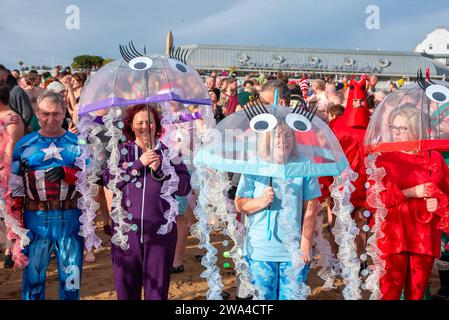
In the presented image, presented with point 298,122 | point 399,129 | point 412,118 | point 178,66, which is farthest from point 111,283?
point 412,118

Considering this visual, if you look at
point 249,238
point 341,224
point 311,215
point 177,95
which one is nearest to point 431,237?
point 341,224

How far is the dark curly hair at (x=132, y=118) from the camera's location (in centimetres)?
296

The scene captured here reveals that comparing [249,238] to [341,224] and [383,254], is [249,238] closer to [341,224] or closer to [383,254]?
[341,224]

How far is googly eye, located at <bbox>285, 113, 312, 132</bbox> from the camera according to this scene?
2551 millimetres

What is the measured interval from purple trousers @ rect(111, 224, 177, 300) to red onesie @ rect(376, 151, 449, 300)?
1467 millimetres

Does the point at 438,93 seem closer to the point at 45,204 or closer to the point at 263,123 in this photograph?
the point at 263,123

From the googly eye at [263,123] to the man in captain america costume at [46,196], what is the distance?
4.33ft

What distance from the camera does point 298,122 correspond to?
Answer: 257 centimetres

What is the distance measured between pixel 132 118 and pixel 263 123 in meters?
0.94

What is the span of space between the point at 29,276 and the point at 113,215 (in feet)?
2.67

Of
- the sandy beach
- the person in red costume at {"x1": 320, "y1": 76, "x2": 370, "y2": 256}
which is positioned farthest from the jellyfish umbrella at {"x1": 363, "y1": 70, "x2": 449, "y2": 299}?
the sandy beach

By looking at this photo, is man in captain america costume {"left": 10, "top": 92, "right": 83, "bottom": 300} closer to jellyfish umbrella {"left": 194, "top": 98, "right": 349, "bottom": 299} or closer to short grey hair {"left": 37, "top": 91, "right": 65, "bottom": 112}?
short grey hair {"left": 37, "top": 91, "right": 65, "bottom": 112}

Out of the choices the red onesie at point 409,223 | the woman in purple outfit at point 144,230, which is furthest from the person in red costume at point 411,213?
the woman in purple outfit at point 144,230

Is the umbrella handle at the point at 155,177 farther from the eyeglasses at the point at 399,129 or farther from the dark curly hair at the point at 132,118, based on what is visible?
the eyeglasses at the point at 399,129
